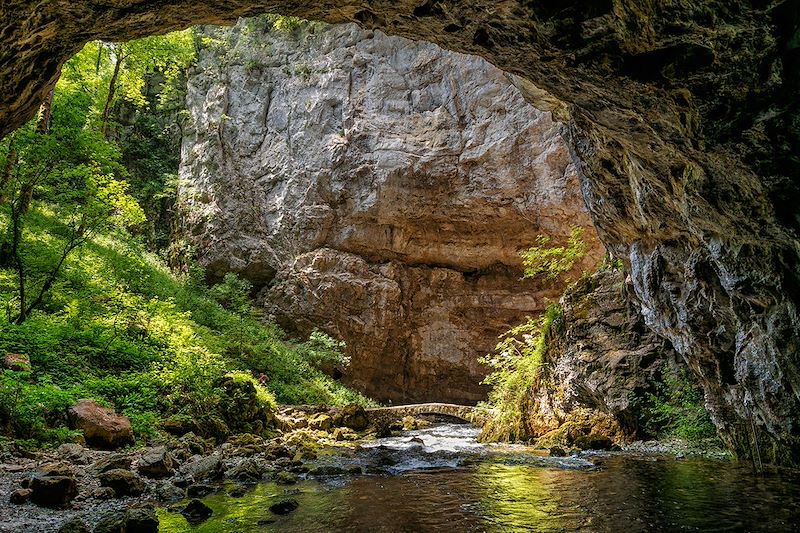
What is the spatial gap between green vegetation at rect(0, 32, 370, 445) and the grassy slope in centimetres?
3

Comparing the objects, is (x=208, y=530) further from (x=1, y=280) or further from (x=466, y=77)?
(x=466, y=77)

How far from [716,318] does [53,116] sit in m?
11.5

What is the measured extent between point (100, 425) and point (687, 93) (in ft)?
30.5

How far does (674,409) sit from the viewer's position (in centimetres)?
948

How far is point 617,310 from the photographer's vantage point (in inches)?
452

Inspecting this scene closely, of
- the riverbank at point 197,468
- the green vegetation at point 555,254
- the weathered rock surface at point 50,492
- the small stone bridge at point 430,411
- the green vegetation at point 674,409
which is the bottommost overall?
the small stone bridge at point 430,411

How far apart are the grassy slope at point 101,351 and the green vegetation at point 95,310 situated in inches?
1.1

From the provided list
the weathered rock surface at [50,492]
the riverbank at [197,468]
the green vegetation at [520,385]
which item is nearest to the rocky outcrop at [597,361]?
the green vegetation at [520,385]

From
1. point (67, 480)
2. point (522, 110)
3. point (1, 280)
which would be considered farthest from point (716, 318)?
point (522, 110)

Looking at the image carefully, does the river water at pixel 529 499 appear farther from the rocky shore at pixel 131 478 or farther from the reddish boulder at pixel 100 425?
the reddish boulder at pixel 100 425

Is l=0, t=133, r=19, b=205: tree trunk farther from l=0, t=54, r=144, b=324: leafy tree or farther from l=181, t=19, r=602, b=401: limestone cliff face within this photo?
l=181, t=19, r=602, b=401: limestone cliff face

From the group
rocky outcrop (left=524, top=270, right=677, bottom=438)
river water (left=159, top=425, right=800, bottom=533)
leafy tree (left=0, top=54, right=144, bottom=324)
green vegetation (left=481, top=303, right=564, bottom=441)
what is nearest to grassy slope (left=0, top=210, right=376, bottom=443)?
leafy tree (left=0, top=54, right=144, bottom=324)

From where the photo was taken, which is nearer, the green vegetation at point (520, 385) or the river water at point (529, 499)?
the river water at point (529, 499)

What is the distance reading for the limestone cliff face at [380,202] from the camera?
73.0 ft
